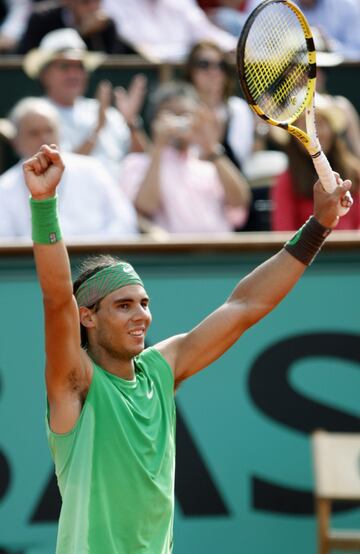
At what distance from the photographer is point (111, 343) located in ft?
13.4

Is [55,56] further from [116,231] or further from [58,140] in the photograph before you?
[116,231]

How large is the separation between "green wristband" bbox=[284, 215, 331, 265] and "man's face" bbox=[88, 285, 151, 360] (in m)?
0.53

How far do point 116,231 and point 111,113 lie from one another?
1.43m

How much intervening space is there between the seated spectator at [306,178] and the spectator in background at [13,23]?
7.99 feet

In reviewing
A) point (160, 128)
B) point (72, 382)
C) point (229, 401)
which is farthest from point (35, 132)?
point (72, 382)

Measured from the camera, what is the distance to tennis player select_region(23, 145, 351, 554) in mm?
3736

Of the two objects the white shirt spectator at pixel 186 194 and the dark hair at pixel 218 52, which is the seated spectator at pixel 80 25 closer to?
the dark hair at pixel 218 52

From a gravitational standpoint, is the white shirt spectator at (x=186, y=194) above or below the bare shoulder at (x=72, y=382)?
above

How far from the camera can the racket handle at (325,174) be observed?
4027 millimetres

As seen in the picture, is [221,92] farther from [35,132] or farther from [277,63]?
[277,63]

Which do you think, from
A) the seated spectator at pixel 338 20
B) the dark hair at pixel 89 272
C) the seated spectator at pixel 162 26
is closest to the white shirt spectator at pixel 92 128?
the seated spectator at pixel 162 26

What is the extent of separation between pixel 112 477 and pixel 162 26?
5.60 meters

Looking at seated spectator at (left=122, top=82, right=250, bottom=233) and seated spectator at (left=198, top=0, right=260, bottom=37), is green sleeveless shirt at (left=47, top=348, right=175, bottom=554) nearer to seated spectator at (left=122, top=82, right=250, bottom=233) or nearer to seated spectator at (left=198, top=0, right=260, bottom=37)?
seated spectator at (left=122, top=82, right=250, bottom=233)

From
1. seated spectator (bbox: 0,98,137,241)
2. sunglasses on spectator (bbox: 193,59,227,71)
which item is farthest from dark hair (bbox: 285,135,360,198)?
sunglasses on spectator (bbox: 193,59,227,71)
